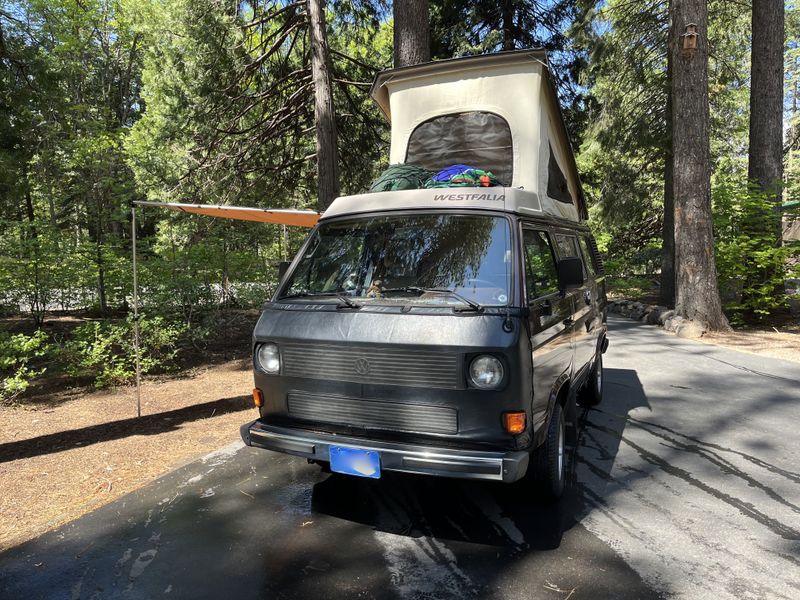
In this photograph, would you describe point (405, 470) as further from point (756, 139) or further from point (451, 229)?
point (756, 139)

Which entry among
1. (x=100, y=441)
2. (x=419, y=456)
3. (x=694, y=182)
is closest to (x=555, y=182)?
(x=419, y=456)

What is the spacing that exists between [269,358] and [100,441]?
3.21 metres

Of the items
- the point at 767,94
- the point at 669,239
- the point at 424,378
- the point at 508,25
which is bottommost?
the point at 424,378

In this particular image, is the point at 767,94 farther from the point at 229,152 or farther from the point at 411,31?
the point at 229,152

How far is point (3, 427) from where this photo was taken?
6.41 metres

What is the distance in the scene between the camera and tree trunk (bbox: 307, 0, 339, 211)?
9.98 meters

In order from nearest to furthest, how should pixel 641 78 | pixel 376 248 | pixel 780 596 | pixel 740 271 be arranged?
pixel 780 596 < pixel 376 248 < pixel 740 271 < pixel 641 78

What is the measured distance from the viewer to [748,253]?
11430mm

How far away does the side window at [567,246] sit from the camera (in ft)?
15.2

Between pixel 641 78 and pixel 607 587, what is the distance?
16.2 metres

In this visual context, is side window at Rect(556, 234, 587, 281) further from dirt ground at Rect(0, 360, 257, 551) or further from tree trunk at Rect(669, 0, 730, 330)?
tree trunk at Rect(669, 0, 730, 330)

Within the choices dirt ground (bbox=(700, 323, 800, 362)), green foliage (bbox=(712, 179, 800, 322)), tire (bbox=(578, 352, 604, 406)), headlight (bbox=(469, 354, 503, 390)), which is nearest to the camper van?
headlight (bbox=(469, 354, 503, 390))

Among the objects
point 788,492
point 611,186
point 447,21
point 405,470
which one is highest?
point 447,21

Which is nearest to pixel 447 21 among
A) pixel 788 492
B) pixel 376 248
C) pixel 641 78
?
pixel 641 78
